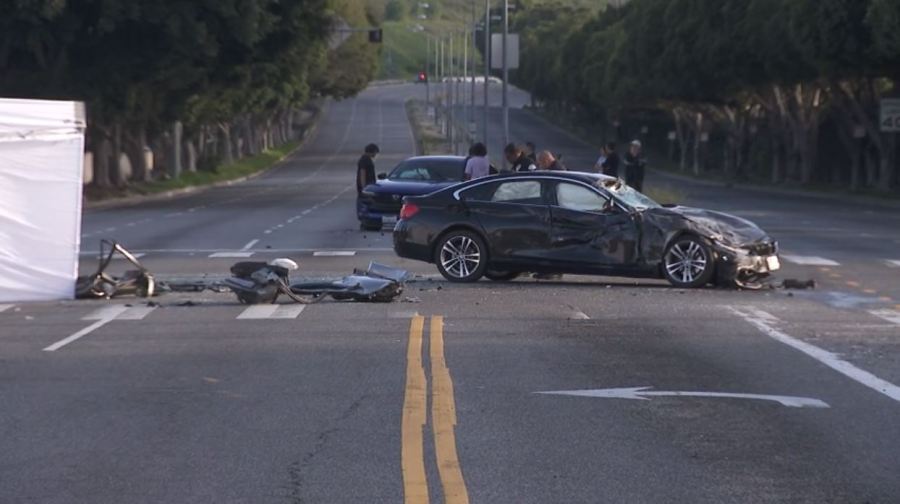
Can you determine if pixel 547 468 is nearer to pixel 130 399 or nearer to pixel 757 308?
pixel 130 399

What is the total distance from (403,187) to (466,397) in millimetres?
18796

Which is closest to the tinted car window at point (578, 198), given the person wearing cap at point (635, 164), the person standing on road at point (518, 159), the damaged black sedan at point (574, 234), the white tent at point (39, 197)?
the damaged black sedan at point (574, 234)

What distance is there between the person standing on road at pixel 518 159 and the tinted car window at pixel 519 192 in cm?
384

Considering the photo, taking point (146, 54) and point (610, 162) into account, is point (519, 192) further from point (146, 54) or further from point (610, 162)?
point (146, 54)

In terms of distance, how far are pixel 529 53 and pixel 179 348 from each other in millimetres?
123441

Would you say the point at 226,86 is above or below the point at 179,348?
above

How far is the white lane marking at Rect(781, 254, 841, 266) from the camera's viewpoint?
76.1 ft

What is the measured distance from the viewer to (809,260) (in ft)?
78.6

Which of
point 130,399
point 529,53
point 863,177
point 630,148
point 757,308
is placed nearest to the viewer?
point 130,399

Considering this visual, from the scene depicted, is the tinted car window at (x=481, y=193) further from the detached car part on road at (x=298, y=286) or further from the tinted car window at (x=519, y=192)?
the detached car part on road at (x=298, y=286)

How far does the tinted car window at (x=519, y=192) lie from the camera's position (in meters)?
19.4

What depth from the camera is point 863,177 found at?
67.1 meters

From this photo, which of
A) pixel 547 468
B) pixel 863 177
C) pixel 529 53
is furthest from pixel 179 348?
pixel 529 53

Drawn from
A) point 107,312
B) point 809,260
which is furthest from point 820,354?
Result: point 809,260
